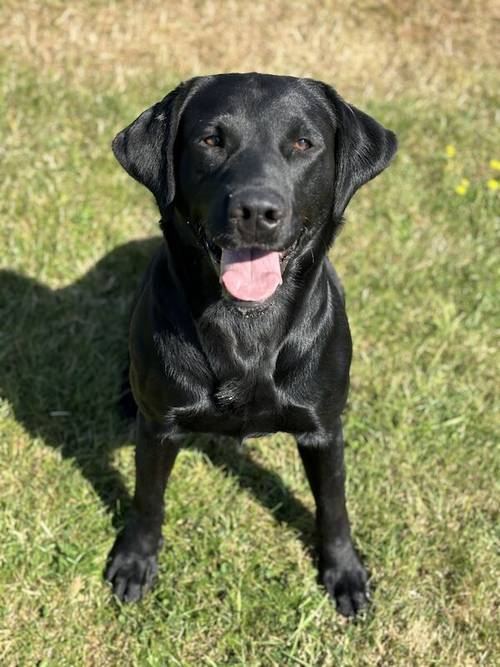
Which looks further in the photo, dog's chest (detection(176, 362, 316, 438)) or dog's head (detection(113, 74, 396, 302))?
dog's chest (detection(176, 362, 316, 438))

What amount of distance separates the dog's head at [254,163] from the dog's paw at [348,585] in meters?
1.38

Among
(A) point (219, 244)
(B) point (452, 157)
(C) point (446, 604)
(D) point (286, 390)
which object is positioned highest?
(A) point (219, 244)

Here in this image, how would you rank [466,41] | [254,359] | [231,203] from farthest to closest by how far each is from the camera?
1. [466,41]
2. [254,359]
3. [231,203]

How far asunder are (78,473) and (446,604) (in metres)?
1.65

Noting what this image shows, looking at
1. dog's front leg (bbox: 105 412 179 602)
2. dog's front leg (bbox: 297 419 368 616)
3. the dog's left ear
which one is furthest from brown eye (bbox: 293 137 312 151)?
dog's front leg (bbox: 105 412 179 602)

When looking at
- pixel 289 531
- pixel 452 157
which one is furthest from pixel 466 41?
pixel 289 531

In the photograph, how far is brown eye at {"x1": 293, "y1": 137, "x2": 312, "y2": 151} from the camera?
A: 267cm

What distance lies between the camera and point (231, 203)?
8.10ft

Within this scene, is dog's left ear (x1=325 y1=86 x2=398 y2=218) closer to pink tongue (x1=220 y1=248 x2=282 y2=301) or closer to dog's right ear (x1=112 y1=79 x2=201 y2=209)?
pink tongue (x1=220 y1=248 x2=282 y2=301)

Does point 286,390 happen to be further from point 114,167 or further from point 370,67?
point 370,67

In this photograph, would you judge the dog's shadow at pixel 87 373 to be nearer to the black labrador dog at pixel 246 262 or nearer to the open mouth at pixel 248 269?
the black labrador dog at pixel 246 262

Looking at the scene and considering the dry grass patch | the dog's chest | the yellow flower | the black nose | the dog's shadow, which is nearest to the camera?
the black nose

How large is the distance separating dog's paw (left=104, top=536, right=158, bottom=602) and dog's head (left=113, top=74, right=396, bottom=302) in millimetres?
1382

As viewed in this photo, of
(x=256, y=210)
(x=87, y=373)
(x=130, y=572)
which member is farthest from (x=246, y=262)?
(x=87, y=373)
